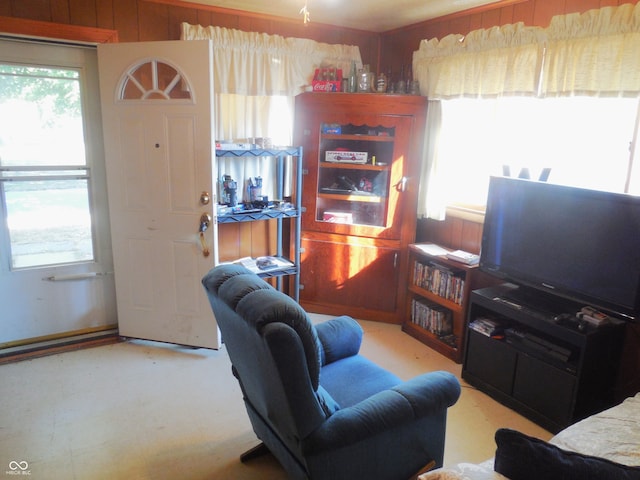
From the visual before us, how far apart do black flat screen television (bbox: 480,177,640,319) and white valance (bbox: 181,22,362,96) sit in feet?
5.42

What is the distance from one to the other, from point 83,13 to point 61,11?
119 millimetres

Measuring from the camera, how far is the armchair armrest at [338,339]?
224cm

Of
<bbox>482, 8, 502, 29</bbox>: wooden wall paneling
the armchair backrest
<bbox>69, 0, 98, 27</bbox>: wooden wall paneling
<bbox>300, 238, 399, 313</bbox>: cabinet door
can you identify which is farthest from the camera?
<bbox>300, 238, 399, 313</bbox>: cabinet door

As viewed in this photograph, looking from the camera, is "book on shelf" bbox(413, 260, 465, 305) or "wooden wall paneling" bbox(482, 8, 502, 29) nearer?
"wooden wall paneling" bbox(482, 8, 502, 29)

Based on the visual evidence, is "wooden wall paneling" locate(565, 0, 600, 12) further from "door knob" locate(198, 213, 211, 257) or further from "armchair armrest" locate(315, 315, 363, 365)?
"door knob" locate(198, 213, 211, 257)

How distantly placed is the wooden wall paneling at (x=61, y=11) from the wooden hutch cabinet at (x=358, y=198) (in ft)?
5.12

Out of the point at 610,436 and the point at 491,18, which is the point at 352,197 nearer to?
the point at 491,18

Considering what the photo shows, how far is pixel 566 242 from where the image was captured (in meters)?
2.39

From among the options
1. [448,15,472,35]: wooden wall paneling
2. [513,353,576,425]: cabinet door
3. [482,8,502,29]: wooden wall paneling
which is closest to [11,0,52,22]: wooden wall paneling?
[448,15,472,35]: wooden wall paneling

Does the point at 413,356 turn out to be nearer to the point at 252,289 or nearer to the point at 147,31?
the point at 252,289

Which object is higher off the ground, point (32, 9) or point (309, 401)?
point (32, 9)

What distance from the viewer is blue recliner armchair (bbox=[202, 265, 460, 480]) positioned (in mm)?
1457

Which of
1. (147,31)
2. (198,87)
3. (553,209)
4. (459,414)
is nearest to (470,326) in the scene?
(459,414)

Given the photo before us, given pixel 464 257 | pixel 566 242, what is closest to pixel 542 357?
pixel 566 242
